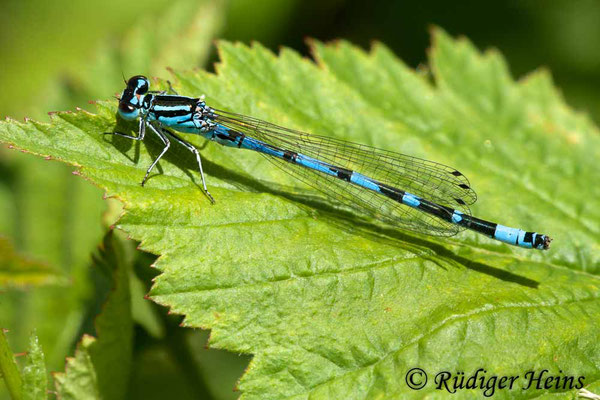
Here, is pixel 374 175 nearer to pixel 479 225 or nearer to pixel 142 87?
pixel 479 225

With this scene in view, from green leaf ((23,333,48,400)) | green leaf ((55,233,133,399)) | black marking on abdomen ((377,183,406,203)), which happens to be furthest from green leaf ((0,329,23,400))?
black marking on abdomen ((377,183,406,203))

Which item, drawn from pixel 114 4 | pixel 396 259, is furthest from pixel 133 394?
pixel 114 4

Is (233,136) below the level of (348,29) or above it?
below

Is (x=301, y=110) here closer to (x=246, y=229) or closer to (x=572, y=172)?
(x=246, y=229)

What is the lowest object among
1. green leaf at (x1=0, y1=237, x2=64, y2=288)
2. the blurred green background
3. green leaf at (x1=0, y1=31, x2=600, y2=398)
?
green leaf at (x1=0, y1=237, x2=64, y2=288)

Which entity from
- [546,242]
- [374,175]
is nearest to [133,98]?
[374,175]

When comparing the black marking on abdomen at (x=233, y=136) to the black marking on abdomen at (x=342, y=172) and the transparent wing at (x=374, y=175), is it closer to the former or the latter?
the transparent wing at (x=374, y=175)

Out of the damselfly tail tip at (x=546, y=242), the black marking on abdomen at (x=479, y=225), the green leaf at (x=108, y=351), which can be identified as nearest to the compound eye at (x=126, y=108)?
the green leaf at (x=108, y=351)

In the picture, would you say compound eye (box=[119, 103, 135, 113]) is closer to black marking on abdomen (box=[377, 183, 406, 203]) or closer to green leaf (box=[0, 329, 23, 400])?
green leaf (box=[0, 329, 23, 400])
